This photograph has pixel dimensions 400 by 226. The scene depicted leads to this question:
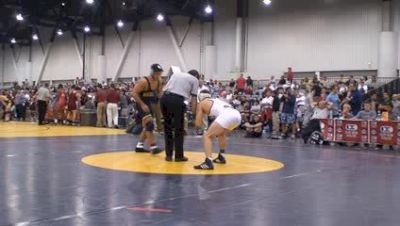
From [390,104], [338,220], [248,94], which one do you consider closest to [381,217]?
[338,220]

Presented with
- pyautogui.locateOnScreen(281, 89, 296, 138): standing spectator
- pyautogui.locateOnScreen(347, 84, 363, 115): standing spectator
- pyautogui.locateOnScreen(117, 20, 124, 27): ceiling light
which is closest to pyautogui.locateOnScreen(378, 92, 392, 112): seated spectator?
pyautogui.locateOnScreen(347, 84, 363, 115): standing spectator

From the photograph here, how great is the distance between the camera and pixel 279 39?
30.3 metres

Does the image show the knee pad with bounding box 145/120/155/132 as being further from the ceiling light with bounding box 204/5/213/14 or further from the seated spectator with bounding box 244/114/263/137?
the ceiling light with bounding box 204/5/213/14

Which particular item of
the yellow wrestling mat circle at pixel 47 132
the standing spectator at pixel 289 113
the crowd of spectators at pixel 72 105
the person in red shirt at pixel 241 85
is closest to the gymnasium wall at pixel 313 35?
the person in red shirt at pixel 241 85

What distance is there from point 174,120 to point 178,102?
0.30 m

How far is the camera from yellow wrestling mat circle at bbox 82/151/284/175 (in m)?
7.93

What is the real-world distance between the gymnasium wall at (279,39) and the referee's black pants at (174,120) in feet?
63.8

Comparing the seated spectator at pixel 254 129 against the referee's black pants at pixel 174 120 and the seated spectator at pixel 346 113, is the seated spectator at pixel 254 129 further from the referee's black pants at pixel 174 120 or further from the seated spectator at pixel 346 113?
the referee's black pants at pixel 174 120

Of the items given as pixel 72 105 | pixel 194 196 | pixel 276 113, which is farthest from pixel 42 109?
pixel 194 196

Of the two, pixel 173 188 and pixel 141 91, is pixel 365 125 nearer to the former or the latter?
pixel 141 91

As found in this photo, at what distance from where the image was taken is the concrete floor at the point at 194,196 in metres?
4.84

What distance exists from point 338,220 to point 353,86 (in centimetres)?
1524

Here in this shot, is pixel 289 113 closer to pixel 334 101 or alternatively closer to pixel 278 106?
pixel 278 106

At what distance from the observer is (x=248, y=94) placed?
80.2 ft
